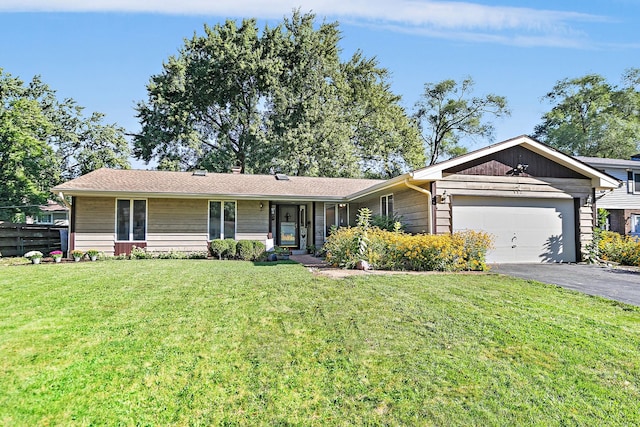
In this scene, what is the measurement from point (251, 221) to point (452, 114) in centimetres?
2627

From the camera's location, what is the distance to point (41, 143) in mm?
19828

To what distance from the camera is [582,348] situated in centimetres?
407

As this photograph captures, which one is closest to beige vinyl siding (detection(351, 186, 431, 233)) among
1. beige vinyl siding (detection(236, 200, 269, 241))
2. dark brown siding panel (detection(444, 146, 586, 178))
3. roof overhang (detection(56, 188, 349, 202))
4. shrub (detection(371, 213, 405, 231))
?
shrub (detection(371, 213, 405, 231))

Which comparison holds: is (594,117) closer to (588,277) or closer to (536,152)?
(536,152)

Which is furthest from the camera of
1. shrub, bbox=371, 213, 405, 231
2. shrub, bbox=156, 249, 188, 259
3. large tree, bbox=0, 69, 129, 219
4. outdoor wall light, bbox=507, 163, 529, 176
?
large tree, bbox=0, 69, 129, 219

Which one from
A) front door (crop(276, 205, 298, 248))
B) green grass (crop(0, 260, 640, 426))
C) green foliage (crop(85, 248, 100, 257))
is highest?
front door (crop(276, 205, 298, 248))

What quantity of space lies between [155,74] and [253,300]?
23.3 metres

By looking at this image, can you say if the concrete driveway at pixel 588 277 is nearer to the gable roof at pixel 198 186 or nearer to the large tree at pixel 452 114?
the gable roof at pixel 198 186

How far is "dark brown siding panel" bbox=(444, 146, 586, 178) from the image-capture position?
1048cm

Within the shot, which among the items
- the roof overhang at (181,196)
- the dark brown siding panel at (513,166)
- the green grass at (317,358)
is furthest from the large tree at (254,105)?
the green grass at (317,358)

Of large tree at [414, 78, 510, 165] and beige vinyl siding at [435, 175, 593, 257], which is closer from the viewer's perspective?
beige vinyl siding at [435, 175, 593, 257]

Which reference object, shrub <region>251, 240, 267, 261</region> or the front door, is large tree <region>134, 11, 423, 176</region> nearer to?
the front door

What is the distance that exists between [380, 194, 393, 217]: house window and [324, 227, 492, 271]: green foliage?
3.94m

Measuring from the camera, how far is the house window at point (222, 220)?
1384 cm
